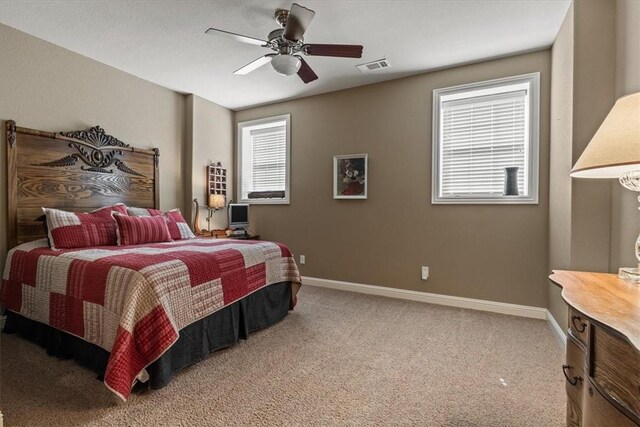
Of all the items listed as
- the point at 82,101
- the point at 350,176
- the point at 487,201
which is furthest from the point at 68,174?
the point at 487,201

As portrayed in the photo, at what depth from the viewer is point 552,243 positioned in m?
2.89

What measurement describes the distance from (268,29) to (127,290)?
2.40m

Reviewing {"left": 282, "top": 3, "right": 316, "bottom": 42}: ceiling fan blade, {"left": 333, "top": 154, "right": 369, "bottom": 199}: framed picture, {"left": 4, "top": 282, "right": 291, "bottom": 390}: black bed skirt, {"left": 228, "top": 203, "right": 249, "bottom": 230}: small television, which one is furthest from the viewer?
{"left": 228, "top": 203, "right": 249, "bottom": 230}: small television

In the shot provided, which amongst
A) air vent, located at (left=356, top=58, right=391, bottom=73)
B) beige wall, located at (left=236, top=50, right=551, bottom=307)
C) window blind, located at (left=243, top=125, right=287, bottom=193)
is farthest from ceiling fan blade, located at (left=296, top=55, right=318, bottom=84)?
window blind, located at (left=243, top=125, right=287, bottom=193)

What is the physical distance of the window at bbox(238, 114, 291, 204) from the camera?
4.69 meters

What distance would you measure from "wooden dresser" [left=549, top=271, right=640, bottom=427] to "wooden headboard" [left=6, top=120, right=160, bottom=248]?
4002mm

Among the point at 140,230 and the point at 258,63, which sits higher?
the point at 258,63

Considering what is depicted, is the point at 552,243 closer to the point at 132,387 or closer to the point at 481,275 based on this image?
the point at 481,275

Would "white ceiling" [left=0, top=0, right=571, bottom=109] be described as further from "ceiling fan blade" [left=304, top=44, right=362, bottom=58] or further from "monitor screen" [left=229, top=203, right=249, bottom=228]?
"monitor screen" [left=229, top=203, right=249, bottom=228]

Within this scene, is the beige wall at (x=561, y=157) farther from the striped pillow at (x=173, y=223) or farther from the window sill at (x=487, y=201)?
the striped pillow at (x=173, y=223)

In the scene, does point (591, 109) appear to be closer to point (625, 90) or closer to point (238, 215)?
point (625, 90)

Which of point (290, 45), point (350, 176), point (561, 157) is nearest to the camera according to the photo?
point (290, 45)

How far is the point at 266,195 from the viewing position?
4848 millimetres

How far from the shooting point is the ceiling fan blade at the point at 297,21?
6.82 ft
